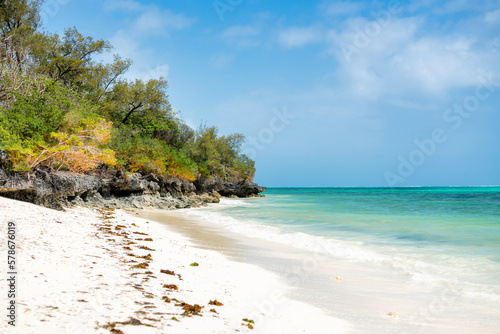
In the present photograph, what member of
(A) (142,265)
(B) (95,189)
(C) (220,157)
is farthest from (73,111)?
(C) (220,157)

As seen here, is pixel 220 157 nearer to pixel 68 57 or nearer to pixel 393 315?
pixel 68 57

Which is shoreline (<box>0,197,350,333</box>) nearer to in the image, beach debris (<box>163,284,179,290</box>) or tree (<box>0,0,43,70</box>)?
beach debris (<box>163,284,179,290</box>)

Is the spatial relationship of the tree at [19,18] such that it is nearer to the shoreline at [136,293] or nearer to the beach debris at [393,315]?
the shoreline at [136,293]

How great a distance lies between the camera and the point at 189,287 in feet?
15.6

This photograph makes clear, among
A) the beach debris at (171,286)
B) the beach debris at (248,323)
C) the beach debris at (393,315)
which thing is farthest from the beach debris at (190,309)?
the beach debris at (393,315)

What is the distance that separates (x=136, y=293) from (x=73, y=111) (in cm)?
1461

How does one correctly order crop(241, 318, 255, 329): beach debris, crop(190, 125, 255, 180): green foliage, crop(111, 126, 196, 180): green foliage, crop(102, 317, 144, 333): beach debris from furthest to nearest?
crop(190, 125, 255, 180): green foliage, crop(111, 126, 196, 180): green foliage, crop(241, 318, 255, 329): beach debris, crop(102, 317, 144, 333): beach debris

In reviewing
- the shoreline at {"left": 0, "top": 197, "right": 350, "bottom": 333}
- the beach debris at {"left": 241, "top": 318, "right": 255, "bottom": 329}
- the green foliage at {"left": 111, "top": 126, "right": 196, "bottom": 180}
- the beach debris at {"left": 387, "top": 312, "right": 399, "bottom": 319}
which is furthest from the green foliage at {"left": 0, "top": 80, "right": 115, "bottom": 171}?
the beach debris at {"left": 387, "top": 312, "right": 399, "bottom": 319}

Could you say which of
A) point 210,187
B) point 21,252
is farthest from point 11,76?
point 210,187

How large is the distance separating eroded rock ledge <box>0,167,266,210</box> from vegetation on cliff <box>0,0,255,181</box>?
62 centimetres

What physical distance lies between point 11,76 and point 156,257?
10534 mm

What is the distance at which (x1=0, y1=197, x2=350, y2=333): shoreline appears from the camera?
10.4 feet

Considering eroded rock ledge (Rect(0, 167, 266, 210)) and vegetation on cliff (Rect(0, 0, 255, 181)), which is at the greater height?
vegetation on cliff (Rect(0, 0, 255, 181))

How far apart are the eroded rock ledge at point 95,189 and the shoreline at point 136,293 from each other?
5.87 m
